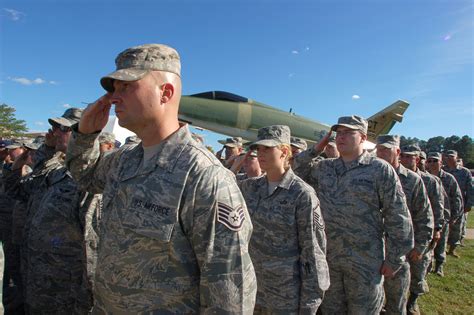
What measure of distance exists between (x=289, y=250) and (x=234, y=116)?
585 inches

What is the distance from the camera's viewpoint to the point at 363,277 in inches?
135

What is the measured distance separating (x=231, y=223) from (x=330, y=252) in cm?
269

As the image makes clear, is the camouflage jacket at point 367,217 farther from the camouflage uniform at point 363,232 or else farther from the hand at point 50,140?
the hand at point 50,140

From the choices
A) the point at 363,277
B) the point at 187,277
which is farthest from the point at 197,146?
the point at 363,277

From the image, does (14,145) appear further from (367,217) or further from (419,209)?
(419,209)

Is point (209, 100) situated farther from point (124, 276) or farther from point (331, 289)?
point (124, 276)

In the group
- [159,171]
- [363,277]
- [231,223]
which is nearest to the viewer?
[231,223]

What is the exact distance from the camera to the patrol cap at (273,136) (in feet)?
10.3

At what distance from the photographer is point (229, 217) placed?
4.50 ft

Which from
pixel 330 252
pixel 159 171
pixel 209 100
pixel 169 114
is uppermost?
Answer: pixel 209 100

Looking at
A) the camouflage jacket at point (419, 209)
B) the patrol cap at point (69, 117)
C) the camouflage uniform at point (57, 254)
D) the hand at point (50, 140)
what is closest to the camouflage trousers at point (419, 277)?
the camouflage jacket at point (419, 209)

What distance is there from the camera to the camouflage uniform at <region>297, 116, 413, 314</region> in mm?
3422

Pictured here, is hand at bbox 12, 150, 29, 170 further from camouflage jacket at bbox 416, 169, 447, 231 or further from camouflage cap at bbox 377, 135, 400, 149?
camouflage jacket at bbox 416, 169, 447, 231

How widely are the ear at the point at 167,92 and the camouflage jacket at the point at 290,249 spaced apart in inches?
66.2
